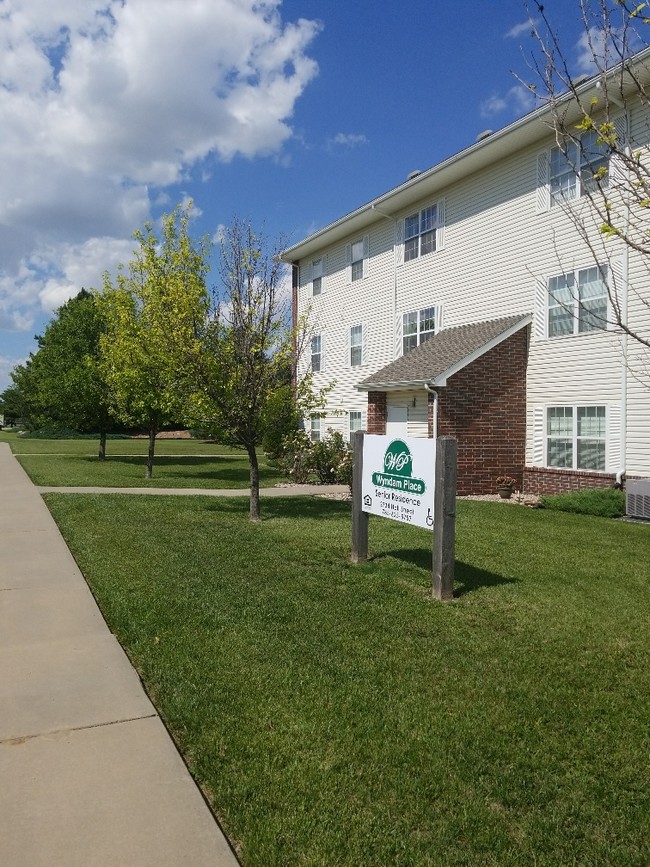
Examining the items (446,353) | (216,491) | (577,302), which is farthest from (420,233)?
(216,491)

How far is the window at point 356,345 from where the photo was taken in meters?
21.9

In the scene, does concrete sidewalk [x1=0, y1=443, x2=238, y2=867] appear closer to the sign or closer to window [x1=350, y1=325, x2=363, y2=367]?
the sign

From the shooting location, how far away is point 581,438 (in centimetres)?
1429

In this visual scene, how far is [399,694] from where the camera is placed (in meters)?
4.19

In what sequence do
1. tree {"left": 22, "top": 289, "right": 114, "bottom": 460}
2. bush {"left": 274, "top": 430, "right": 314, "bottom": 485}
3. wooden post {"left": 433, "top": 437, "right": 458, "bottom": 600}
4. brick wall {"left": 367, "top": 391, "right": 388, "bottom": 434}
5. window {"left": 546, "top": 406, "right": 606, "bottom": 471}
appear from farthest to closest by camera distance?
tree {"left": 22, "top": 289, "right": 114, "bottom": 460} → bush {"left": 274, "top": 430, "right": 314, "bottom": 485} → brick wall {"left": 367, "top": 391, "right": 388, "bottom": 434} → window {"left": 546, "top": 406, "right": 606, "bottom": 471} → wooden post {"left": 433, "top": 437, "right": 458, "bottom": 600}

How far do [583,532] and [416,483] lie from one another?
4889 millimetres

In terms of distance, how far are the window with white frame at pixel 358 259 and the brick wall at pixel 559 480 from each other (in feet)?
31.7

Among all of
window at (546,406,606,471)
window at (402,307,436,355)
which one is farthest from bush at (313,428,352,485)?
window at (546,406,606,471)

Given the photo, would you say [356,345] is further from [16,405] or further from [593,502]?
[16,405]

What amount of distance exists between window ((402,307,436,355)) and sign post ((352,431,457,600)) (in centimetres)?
1138

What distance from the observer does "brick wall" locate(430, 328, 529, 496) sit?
15.1 m

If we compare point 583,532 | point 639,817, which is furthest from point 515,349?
point 639,817

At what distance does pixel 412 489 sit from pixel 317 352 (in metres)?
18.1

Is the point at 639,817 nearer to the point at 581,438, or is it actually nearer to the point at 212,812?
the point at 212,812
